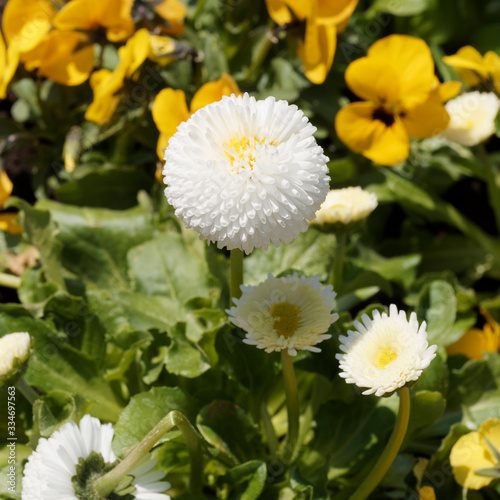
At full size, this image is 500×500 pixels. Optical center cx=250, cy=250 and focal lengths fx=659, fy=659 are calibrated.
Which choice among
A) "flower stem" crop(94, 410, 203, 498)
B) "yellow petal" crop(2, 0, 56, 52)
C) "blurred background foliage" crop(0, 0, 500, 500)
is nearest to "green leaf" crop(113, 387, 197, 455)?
"blurred background foliage" crop(0, 0, 500, 500)

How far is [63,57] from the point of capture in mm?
2229

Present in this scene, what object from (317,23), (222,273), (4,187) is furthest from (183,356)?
(317,23)

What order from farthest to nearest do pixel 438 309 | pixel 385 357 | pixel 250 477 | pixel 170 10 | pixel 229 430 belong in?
pixel 170 10, pixel 438 309, pixel 229 430, pixel 250 477, pixel 385 357

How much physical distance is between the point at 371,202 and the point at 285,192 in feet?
2.05

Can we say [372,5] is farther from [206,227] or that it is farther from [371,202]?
[206,227]

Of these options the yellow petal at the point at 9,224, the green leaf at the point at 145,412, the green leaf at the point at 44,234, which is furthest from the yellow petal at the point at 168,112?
the green leaf at the point at 145,412

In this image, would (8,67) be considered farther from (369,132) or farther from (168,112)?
(369,132)

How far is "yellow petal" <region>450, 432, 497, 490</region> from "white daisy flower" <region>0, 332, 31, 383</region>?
3.15 ft

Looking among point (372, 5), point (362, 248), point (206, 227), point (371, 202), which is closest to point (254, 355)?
point (371, 202)

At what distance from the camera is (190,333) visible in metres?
1.61

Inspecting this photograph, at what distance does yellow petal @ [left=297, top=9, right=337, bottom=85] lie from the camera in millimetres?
2018

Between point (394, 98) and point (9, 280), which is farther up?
point (394, 98)

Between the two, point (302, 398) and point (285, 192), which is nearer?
point (285, 192)

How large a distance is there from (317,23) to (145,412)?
131cm
